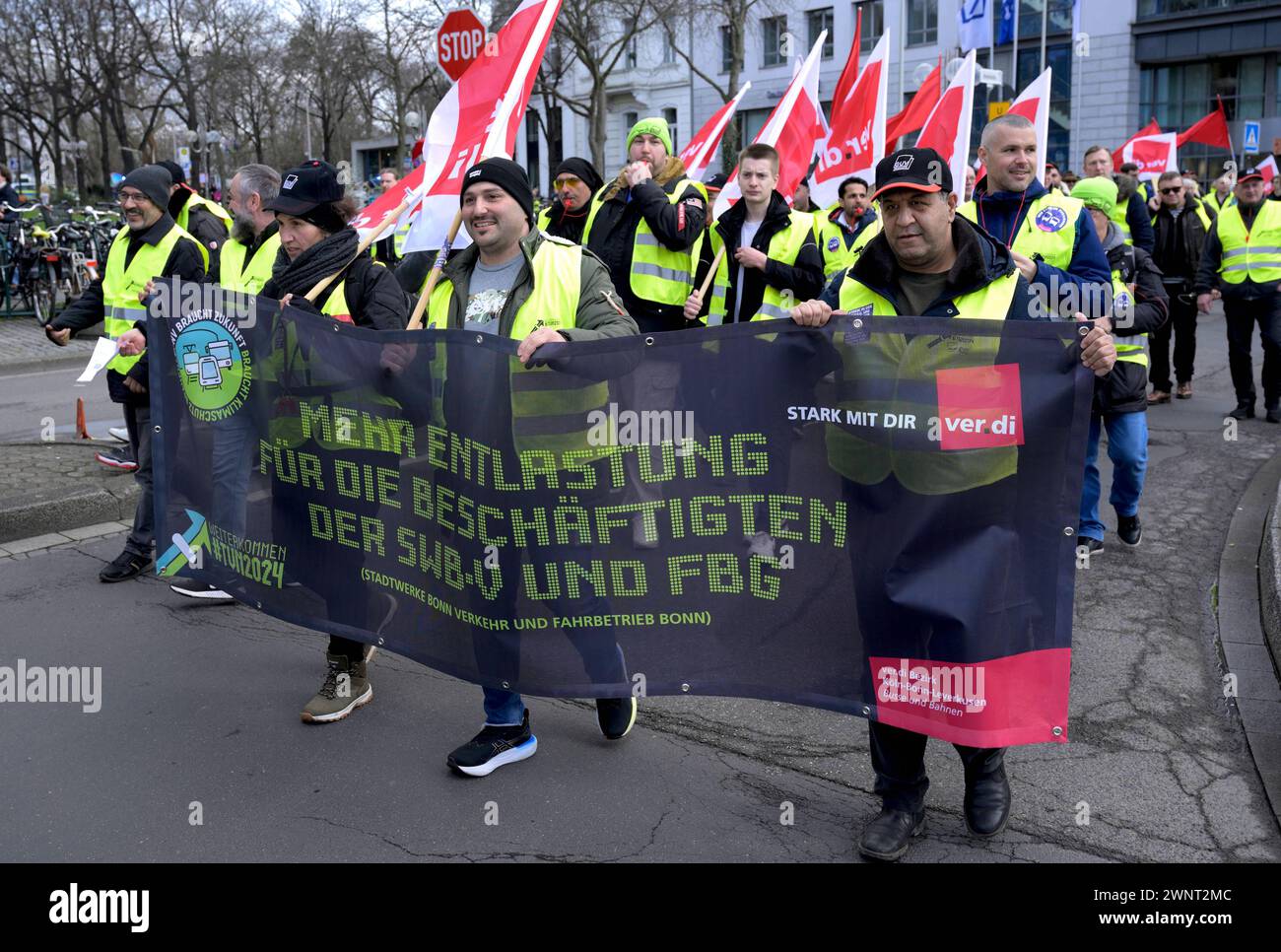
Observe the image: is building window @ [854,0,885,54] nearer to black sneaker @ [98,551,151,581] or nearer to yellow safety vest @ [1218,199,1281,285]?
yellow safety vest @ [1218,199,1281,285]

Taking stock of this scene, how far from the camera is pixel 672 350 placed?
3.72 metres

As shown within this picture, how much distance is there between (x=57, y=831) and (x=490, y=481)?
169cm

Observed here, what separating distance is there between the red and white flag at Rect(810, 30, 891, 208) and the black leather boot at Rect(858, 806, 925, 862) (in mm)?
6276

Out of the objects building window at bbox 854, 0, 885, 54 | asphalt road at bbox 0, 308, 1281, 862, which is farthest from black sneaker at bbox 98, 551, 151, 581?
building window at bbox 854, 0, 885, 54

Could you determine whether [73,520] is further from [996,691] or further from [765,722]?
[996,691]

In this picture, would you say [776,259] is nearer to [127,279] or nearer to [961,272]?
[961,272]

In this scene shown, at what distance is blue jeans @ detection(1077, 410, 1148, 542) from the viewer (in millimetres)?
6668

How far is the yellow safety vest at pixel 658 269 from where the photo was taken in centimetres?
732

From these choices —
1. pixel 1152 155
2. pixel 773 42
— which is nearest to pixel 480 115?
pixel 1152 155

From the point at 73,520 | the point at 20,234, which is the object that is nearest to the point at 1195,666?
the point at 73,520

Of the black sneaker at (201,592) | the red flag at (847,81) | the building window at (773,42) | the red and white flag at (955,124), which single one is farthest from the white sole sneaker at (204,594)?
the building window at (773,42)

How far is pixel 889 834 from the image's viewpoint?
3689 millimetres

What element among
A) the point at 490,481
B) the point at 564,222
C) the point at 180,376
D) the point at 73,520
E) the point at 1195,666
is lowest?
the point at 1195,666
